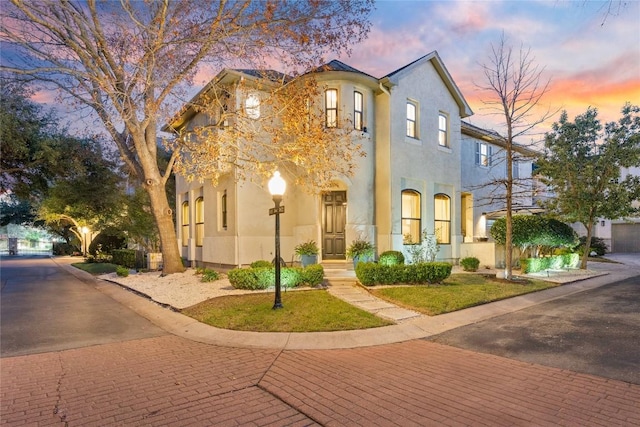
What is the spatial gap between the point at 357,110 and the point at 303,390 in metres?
12.1

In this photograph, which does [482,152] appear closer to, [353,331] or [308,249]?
[308,249]

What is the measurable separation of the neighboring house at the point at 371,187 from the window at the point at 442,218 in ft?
0.16

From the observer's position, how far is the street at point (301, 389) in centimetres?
404

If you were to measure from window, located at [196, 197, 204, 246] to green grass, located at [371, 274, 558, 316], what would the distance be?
10907 mm

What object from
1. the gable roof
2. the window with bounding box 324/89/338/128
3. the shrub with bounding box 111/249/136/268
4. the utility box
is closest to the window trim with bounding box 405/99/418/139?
the gable roof

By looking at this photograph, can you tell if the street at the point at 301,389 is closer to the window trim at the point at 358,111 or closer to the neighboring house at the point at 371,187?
the neighboring house at the point at 371,187

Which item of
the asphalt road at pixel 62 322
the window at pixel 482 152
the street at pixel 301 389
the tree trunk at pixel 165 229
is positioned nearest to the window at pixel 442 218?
the window at pixel 482 152

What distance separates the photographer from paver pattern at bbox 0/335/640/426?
402cm

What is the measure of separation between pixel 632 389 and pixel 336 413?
143 inches

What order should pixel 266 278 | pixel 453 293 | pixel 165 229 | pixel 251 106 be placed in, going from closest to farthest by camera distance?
pixel 453 293
pixel 266 278
pixel 251 106
pixel 165 229

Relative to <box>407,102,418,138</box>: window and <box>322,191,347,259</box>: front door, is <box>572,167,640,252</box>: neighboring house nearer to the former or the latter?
<box>407,102,418,138</box>: window

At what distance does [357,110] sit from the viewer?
1488 cm

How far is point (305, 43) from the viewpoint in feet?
36.9

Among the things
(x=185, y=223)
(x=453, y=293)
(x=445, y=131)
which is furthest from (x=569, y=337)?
(x=185, y=223)
